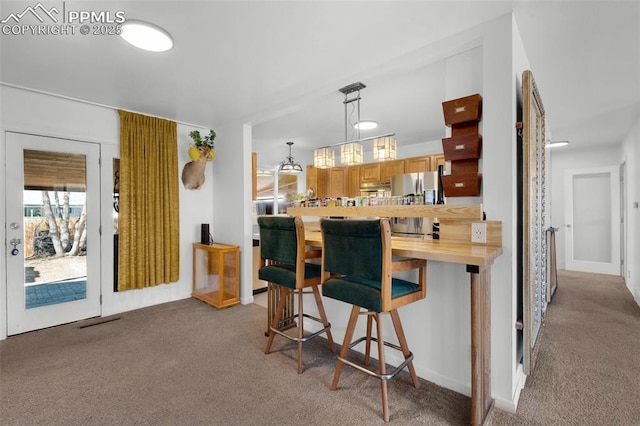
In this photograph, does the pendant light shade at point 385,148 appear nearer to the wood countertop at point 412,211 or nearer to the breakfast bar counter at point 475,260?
the wood countertop at point 412,211

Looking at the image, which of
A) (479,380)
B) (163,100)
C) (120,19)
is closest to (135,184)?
(163,100)

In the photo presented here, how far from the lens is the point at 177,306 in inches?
149

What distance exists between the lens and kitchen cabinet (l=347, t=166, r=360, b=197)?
19.7ft

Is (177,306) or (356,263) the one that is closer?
(356,263)

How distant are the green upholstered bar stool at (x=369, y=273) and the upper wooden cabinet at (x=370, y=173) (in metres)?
3.92

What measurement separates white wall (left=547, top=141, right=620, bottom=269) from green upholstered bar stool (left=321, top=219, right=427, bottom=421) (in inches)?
224

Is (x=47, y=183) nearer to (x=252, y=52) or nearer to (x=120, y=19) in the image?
(x=120, y=19)

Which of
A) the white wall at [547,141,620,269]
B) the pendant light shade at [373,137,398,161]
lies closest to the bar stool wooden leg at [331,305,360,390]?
the pendant light shade at [373,137,398,161]

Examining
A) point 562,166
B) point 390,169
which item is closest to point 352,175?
point 390,169

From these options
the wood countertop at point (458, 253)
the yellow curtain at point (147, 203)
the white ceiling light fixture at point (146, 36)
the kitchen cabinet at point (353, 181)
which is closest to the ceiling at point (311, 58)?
the white ceiling light fixture at point (146, 36)

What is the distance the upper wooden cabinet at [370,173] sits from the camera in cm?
572

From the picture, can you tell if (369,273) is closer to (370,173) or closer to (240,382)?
(240,382)

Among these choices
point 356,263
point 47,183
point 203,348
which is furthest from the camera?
point 47,183

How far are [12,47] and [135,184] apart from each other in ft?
5.34
